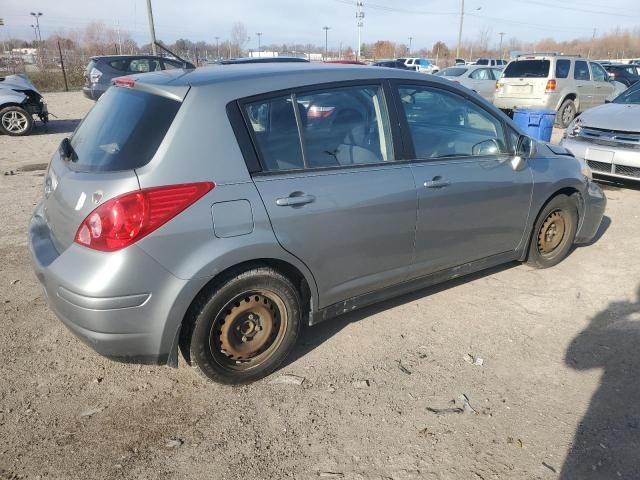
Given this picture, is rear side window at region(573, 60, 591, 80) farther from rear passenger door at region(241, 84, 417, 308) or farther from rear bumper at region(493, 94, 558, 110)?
rear passenger door at region(241, 84, 417, 308)

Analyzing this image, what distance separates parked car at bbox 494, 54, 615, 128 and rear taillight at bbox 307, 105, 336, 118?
11917mm

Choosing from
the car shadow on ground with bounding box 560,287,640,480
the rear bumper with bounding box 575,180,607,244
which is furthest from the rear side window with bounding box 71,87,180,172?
the rear bumper with bounding box 575,180,607,244

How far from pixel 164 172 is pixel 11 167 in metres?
7.57

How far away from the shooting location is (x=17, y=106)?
1179 cm

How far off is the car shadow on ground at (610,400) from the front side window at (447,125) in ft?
5.00

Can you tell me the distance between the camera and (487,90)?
18.5 m

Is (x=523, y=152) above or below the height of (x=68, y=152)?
below

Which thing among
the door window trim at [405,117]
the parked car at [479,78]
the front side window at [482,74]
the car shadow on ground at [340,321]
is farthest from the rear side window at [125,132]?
the front side window at [482,74]

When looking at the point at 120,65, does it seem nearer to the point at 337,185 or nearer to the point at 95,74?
the point at 95,74

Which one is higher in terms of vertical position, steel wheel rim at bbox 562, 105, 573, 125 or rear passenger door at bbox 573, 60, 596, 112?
rear passenger door at bbox 573, 60, 596, 112

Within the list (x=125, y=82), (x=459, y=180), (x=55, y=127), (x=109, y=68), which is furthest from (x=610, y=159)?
(x=109, y=68)

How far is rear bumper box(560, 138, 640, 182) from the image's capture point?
6.76 metres

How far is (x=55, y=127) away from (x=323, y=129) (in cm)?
1278

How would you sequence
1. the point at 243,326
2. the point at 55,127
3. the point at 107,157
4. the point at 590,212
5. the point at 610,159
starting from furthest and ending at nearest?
the point at 55,127 → the point at 610,159 → the point at 590,212 → the point at 243,326 → the point at 107,157
